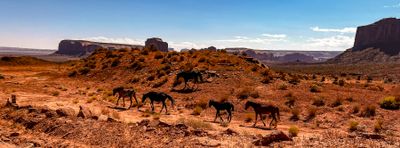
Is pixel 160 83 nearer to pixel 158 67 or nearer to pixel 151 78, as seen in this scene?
pixel 151 78

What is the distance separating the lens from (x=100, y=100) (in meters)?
26.5

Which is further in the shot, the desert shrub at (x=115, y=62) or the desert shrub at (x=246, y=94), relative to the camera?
the desert shrub at (x=115, y=62)

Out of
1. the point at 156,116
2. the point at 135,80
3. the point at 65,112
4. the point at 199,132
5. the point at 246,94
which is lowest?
the point at 156,116

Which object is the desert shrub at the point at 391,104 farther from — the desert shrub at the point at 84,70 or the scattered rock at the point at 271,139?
the desert shrub at the point at 84,70

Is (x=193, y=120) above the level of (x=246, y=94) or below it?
below

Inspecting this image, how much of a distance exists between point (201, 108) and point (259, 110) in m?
5.38

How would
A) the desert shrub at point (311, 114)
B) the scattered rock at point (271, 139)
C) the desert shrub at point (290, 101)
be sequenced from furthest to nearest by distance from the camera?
the desert shrub at point (290, 101) < the desert shrub at point (311, 114) < the scattered rock at point (271, 139)

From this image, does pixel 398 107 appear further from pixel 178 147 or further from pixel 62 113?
pixel 62 113

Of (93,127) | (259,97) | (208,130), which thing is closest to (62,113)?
(93,127)

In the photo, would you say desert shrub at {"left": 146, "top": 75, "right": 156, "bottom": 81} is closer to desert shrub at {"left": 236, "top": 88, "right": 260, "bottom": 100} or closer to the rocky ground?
the rocky ground

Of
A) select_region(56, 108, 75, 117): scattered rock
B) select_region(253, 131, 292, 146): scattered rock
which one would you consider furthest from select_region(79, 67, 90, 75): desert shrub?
select_region(253, 131, 292, 146): scattered rock

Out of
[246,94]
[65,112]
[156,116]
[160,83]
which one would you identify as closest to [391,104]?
[246,94]

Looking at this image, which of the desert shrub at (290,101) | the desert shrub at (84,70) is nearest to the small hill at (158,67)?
the desert shrub at (84,70)

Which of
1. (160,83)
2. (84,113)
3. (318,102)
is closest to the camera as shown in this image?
(84,113)
